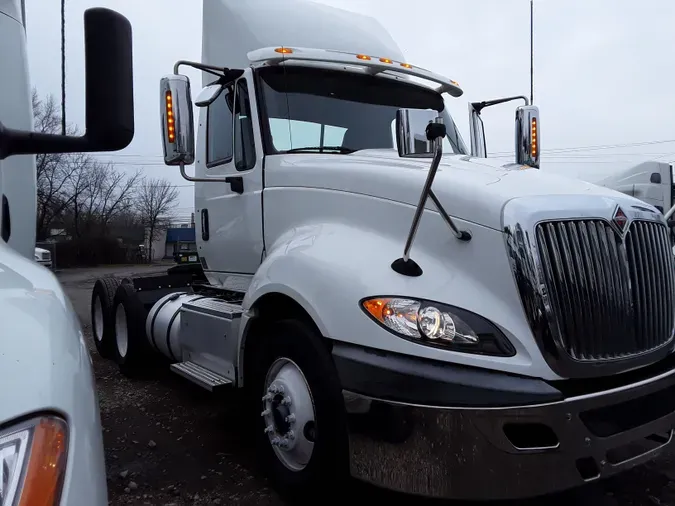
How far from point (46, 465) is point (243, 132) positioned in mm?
3493

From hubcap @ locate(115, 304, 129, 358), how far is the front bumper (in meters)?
4.66

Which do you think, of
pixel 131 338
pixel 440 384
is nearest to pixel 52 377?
pixel 440 384

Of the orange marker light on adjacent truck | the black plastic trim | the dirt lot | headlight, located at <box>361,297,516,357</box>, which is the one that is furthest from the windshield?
the dirt lot

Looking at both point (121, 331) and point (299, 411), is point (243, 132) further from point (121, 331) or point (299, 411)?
point (121, 331)

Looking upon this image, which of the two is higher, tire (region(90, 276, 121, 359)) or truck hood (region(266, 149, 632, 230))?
truck hood (region(266, 149, 632, 230))

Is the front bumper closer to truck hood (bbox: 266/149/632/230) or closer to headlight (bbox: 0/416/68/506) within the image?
truck hood (bbox: 266/149/632/230)

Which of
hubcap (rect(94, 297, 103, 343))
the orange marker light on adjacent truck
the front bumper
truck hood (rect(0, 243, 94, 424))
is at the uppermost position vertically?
the orange marker light on adjacent truck

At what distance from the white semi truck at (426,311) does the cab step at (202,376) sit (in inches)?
1.3

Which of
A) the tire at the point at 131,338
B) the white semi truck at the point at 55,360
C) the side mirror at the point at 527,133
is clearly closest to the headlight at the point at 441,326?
the white semi truck at the point at 55,360

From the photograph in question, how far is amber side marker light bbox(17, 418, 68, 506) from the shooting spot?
108 centimetres

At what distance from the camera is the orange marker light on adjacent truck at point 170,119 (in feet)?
12.3

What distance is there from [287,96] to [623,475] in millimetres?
3362

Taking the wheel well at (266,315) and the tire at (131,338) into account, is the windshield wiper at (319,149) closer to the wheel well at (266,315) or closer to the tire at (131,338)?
the wheel well at (266,315)

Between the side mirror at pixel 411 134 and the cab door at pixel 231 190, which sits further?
the cab door at pixel 231 190
